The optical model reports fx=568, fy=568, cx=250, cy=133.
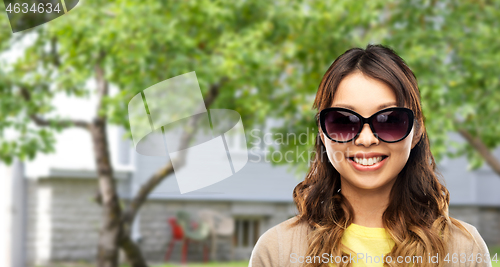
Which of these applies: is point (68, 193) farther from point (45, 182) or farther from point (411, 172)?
point (411, 172)

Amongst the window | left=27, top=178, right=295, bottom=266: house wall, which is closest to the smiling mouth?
left=27, top=178, right=295, bottom=266: house wall

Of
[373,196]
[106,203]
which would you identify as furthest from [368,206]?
[106,203]

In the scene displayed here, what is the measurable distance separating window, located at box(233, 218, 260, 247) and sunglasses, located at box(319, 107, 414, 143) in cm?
972

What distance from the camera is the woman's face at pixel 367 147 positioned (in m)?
1.25

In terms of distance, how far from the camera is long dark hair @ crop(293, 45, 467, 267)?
4.14ft

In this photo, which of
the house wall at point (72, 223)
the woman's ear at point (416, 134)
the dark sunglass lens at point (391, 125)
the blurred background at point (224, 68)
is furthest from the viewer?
the house wall at point (72, 223)

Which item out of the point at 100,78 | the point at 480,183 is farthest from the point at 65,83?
the point at 480,183

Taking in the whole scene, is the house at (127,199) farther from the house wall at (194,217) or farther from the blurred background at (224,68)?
the blurred background at (224,68)

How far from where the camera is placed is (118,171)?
9.73 meters

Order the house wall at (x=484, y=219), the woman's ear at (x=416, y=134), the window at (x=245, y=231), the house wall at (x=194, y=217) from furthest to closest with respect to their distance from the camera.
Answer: the house wall at (x=484, y=219)
the window at (x=245, y=231)
the house wall at (x=194, y=217)
the woman's ear at (x=416, y=134)

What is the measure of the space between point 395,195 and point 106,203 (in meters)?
5.93

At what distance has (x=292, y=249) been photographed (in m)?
1.29

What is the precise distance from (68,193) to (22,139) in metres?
3.57

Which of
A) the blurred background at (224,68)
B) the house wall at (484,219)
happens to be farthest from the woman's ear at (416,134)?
the house wall at (484,219)
